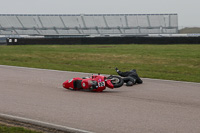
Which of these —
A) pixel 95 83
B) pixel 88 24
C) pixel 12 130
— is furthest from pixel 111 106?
pixel 88 24

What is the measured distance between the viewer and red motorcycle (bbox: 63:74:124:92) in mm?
8609

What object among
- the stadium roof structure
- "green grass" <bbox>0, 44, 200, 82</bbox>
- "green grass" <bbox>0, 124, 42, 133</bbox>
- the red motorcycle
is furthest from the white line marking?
A: the stadium roof structure

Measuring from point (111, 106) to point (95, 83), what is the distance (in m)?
1.77

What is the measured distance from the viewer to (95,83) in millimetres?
8562

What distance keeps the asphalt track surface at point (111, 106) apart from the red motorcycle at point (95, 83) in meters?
0.16

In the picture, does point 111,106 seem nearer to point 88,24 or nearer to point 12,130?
point 12,130

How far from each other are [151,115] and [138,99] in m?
1.64

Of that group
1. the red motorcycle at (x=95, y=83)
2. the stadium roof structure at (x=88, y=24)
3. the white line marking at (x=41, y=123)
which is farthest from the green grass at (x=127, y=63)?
the stadium roof structure at (x=88, y=24)

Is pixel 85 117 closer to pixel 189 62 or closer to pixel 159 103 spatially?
pixel 159 103

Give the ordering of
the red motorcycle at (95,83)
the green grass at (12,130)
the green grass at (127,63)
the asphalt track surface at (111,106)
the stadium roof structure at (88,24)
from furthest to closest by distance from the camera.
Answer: the stadium roof structure at (88,24)
the green grass at (127,63)
the red motorcycle at (95,83)
the asphalt track surface at (111,106)
the green grass at (12,130)

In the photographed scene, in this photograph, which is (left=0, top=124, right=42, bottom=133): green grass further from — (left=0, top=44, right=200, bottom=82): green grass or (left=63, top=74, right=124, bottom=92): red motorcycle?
(left=0, top=44, right=200, bottom=82): green grass

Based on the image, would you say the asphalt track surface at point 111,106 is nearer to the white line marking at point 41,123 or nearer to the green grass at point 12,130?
the white line marking at point 41,123

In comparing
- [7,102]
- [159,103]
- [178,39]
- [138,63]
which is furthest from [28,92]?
[178,39]

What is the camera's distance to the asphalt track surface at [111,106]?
17.8ft
